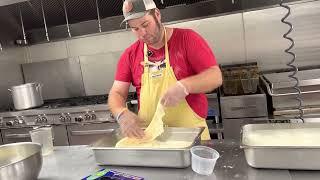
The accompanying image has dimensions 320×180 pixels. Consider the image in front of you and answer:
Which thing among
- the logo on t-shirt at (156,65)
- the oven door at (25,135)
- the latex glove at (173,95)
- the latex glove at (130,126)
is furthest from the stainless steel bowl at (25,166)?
the oven door at (25,135)

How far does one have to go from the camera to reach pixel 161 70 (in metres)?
2.00

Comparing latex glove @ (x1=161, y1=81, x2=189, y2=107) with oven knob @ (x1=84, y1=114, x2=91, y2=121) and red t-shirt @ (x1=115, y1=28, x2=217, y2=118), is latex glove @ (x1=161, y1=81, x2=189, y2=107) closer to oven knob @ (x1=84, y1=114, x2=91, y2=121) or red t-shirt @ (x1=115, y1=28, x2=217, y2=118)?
red t-shirt @ (x1=115, y1=28, x2=217, y2=118)

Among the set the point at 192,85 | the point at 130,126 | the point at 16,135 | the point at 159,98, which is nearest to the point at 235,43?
the point at 159,98

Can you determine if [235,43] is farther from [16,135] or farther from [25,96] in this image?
[16,135]

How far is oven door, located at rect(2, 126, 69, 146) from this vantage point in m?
3.51

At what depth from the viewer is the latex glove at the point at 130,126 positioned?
5.49 ft

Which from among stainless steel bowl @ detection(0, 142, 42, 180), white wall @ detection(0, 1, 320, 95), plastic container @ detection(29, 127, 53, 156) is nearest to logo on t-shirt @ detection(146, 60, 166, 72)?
plastic container @ detection(29, 127, 53, 156)

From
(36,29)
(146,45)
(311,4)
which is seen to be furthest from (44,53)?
(311,4)

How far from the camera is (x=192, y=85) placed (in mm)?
1737

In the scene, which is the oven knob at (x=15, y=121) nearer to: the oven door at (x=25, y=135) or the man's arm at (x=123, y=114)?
the oven door at (x=25, y=135)

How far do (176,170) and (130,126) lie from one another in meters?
0.41

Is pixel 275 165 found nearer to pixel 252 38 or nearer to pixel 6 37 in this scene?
pixel 252 38

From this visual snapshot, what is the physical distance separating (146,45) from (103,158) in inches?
33.1

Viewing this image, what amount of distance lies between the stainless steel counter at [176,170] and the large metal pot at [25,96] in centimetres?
189
